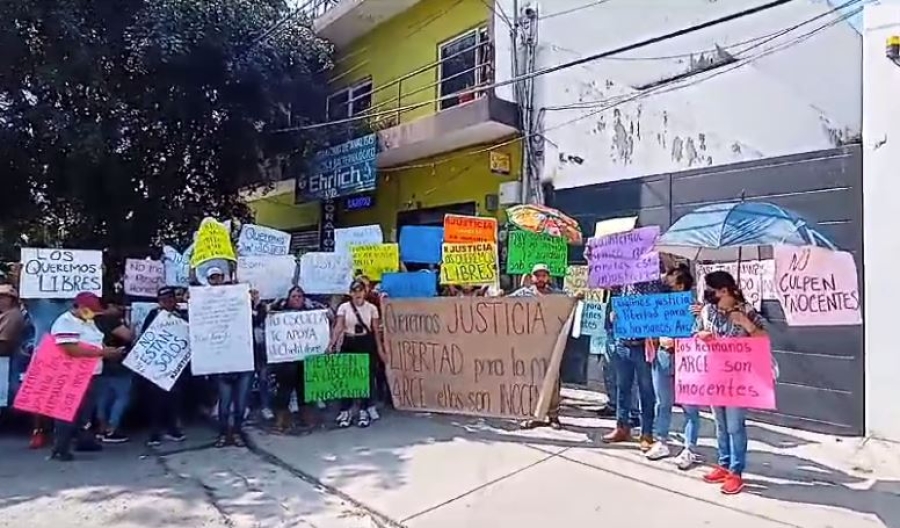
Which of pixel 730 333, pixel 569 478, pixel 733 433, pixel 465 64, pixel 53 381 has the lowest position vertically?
pixel 569 478

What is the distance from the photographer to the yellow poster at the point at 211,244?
7238 mm

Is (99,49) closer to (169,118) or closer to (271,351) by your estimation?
(169,118)

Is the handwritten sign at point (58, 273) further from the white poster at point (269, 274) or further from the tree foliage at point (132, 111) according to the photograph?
the tree foliage at point (132, 111)

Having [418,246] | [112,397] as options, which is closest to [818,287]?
[418,246]

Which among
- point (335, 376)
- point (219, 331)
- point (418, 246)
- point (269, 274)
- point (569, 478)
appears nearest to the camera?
point (569, 478)

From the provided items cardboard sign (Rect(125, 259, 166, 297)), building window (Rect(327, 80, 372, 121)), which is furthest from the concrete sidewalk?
building window (Rect(327, 80, 372, 121))

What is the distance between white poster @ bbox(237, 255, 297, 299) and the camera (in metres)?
7.71

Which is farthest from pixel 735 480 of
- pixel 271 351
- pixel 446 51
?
pixel 446 51

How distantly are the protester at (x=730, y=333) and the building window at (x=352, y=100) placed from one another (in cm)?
1016

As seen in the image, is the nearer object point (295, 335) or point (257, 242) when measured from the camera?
point (295, 335)

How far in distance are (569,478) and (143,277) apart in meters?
5.08

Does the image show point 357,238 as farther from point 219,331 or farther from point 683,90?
point 683,90

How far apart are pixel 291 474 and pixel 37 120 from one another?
6006mm

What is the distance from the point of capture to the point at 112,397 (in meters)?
7.12
